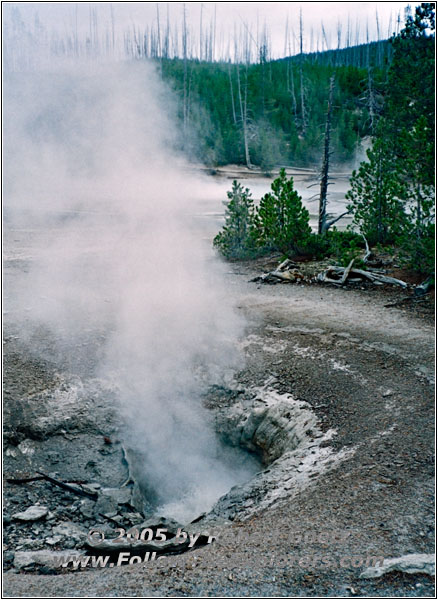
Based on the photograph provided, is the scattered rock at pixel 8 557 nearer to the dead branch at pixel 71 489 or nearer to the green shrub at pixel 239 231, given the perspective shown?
the dead branch at pixel 71 489

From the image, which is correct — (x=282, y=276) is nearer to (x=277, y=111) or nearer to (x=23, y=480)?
(x=23, y=480)

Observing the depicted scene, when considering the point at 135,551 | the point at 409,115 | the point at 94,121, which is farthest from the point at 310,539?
the point at 409,115

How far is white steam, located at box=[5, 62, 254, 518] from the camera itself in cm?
662

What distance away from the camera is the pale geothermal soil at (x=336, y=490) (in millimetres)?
3254

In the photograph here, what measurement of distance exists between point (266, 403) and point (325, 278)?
612 centimetres

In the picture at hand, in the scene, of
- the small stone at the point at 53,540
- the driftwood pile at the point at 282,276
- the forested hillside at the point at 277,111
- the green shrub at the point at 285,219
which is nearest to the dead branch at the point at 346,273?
the driftwood pile at the point at 282,276

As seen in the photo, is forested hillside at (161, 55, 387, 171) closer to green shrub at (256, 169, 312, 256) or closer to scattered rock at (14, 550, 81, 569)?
green shrub at (256, 169, 312, 256)

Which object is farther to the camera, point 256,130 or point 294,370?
point 256,130

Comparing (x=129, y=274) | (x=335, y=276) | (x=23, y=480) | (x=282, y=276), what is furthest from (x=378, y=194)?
(x=23, y=480)

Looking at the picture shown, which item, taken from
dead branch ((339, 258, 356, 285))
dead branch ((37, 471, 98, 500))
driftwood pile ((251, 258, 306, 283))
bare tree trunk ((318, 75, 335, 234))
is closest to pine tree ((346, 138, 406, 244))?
bare tree trunk ((318, 75, 335, 234))

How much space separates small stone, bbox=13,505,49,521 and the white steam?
1.32m

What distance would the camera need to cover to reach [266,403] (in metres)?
6.75

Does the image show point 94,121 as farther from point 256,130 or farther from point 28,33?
point 256,130

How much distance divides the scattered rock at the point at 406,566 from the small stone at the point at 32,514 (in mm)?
3107
